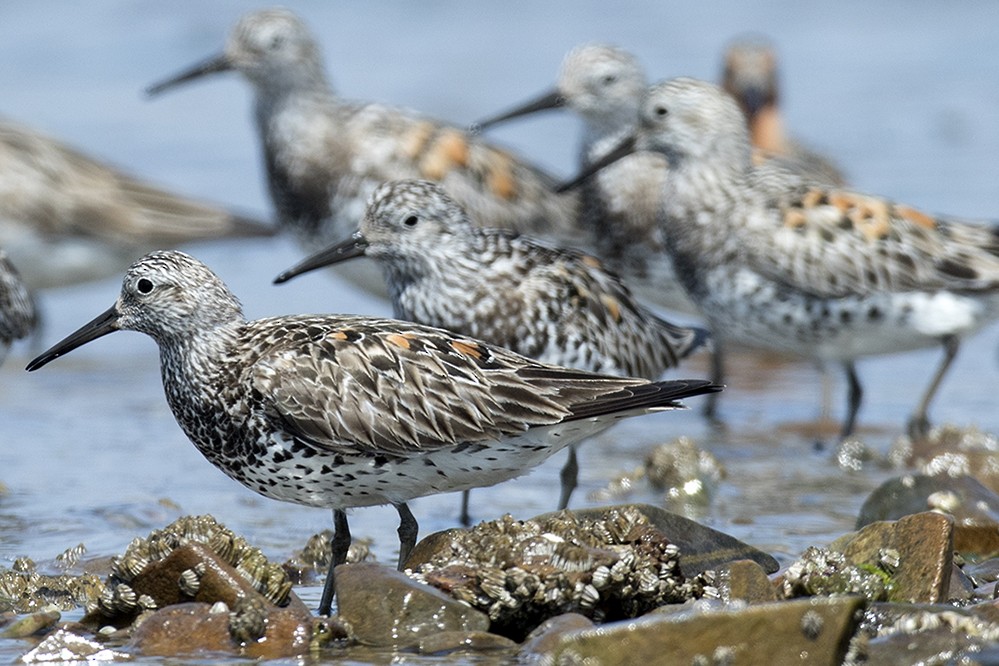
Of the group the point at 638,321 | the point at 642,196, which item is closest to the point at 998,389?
the point at 642,196

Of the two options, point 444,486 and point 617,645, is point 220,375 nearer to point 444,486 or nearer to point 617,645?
point 444,486

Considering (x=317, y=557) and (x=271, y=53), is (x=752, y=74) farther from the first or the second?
(x=317, y=557)

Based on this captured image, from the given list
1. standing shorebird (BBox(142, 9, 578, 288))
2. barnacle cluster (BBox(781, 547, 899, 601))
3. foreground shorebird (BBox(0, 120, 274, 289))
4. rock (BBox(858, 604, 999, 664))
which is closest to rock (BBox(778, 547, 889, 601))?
barnacle cluster (BBox(781, 547, 899, 601))

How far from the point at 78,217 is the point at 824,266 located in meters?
5.66

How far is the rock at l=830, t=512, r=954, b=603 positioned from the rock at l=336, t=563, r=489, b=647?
131 centimetres

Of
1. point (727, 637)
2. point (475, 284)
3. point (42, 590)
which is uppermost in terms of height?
point (475, 284)

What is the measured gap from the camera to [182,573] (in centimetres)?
Result: 525

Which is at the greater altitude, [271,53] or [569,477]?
[271,53]

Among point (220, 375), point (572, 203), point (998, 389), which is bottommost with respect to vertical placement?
point (998, 389)

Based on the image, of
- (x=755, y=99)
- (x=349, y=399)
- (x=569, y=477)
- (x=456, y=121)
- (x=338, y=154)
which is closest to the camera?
(x=349, y=399)

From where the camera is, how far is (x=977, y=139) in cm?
1683

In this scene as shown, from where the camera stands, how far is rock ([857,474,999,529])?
6.59 m

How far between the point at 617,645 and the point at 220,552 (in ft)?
5.02

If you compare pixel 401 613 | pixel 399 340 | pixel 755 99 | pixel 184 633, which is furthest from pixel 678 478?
pixel 755 99
